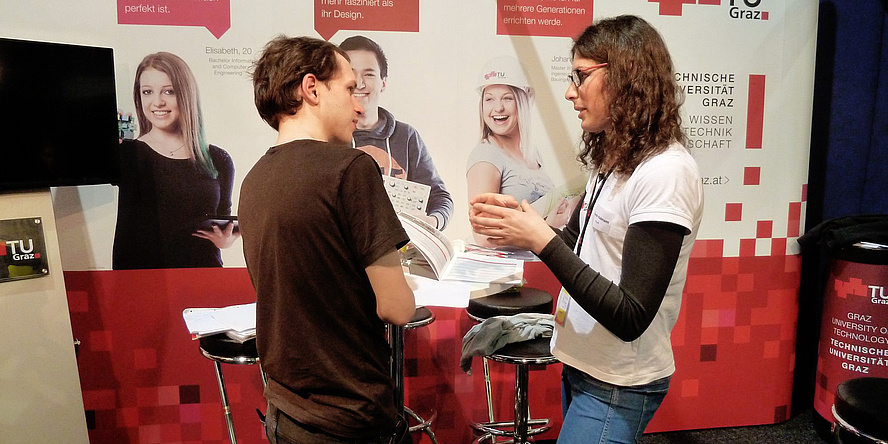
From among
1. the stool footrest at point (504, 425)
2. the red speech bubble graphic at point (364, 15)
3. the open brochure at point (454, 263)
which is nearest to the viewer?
the open brochure at point (454, 263)

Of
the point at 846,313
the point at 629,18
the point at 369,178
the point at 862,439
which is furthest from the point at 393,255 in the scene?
the point at 846,313

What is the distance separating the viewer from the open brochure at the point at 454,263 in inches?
54.6

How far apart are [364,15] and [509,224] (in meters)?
1.69

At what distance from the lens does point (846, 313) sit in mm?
2637

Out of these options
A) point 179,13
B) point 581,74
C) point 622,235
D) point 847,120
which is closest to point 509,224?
point 622,235

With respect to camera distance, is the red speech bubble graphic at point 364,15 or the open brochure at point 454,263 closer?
the open brochure at point 454,263

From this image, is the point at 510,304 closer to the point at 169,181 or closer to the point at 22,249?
the point at 169,181

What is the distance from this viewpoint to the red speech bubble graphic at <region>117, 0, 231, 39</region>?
2434mm

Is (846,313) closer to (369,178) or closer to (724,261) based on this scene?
(724,261)

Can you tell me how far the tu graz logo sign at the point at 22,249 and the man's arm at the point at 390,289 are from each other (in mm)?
1642

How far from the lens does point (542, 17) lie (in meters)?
2.67

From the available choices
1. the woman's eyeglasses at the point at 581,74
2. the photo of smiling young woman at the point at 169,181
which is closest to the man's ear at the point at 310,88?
the woman's eyeglasses at the point at 581,74

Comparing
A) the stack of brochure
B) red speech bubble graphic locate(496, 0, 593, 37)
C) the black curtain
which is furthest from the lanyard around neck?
the black curtain

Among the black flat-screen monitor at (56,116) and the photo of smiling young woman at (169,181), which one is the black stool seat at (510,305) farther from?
the black flat-screen monitor at (56,116)
